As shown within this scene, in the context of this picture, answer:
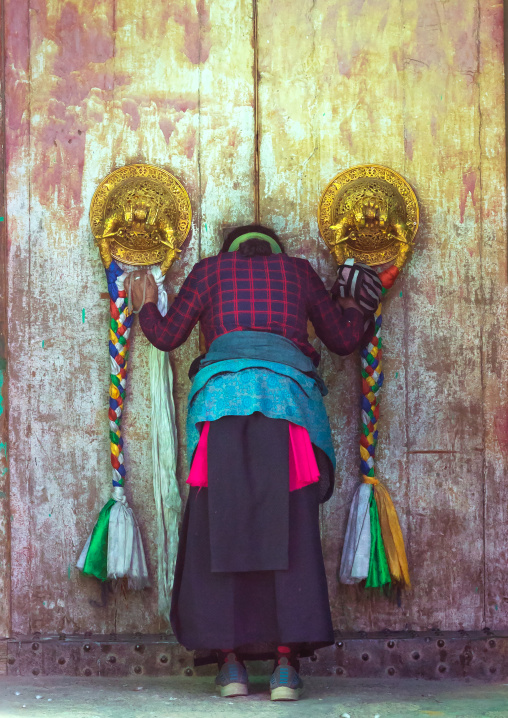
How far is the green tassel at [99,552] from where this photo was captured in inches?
125

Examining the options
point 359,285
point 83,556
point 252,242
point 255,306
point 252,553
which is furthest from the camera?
point 83,556

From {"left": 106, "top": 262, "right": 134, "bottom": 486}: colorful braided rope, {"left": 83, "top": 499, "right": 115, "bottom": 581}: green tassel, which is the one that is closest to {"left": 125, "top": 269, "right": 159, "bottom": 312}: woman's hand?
{"left": 106, "top": 262, "right": 134, "bottom": 486}: colorful braided rope

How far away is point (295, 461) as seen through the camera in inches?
111

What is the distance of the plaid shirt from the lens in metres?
2.90

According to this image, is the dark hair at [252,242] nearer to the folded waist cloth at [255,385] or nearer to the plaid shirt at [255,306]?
the plaid shirt at [255,306]

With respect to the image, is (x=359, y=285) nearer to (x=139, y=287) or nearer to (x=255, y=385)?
(x=255, y=385)

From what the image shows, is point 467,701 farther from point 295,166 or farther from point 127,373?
point 295,166

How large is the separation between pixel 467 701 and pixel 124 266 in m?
1.86

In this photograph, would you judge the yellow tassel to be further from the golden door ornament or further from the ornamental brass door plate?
the golden door ornament

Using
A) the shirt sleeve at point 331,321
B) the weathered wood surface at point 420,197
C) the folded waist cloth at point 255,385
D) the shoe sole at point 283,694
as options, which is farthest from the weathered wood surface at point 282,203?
the shoe sole at point 283,694

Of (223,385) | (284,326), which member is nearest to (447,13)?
(284,326)

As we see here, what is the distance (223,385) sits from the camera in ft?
9.27

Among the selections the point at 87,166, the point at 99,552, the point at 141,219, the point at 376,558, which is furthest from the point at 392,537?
the point at 87,166

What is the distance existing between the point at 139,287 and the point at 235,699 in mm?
1407
